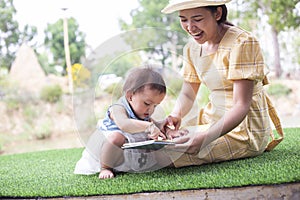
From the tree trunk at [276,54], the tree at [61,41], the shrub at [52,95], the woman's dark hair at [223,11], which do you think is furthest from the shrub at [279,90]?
the woman's dark hair at [223,11]

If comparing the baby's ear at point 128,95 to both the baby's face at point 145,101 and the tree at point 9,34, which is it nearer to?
the baby's face at point 145,101

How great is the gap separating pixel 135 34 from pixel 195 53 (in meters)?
0.33

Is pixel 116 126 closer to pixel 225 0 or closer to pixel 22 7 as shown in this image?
pixel 225 0

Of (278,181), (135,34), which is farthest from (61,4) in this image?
(278,181)

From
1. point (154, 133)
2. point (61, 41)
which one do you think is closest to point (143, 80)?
point (154, 133)

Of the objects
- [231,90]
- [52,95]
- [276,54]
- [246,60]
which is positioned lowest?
[52,95]

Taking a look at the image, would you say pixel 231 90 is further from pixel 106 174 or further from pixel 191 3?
pixel 106 174

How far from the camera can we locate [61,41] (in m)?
6.19

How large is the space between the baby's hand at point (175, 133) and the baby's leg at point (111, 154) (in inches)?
7.2

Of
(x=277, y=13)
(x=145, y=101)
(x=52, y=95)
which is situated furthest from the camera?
(x=52, y=95)

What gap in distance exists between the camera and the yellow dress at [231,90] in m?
1.64

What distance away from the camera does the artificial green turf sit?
139 cm

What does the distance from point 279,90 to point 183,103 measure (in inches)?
145

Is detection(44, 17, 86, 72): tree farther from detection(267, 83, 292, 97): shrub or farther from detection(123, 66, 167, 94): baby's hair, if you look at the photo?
detection(123, 66, 167, 94): baby's hair
